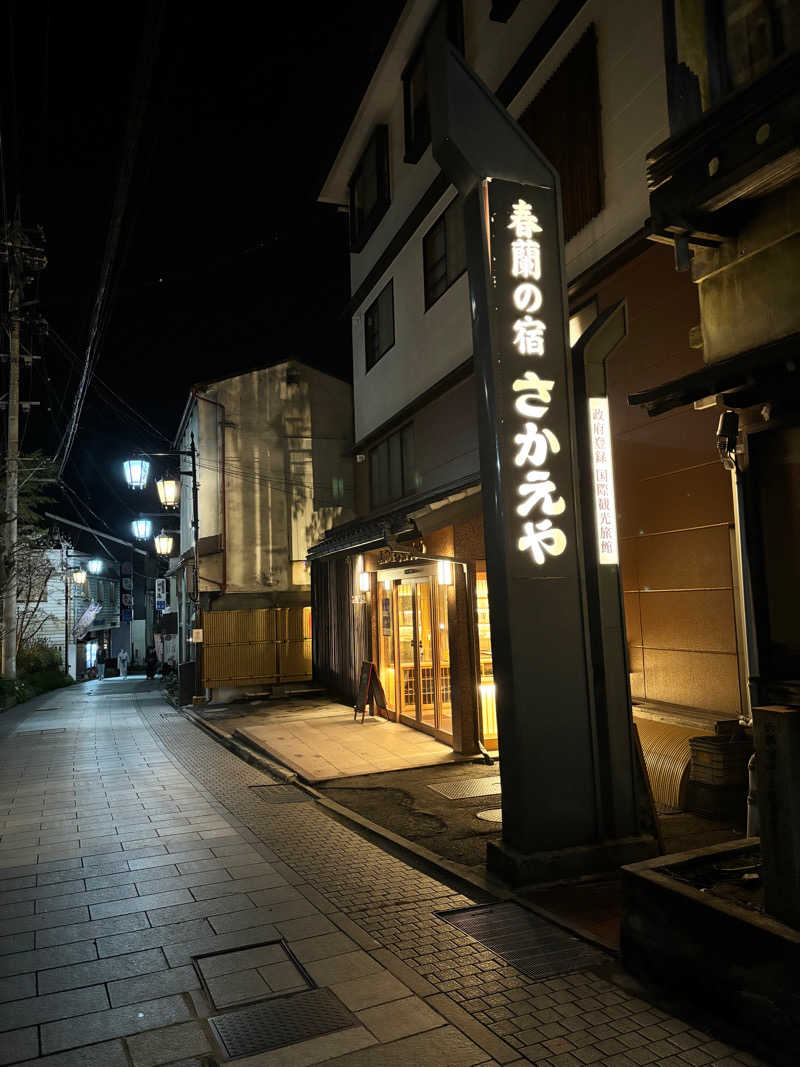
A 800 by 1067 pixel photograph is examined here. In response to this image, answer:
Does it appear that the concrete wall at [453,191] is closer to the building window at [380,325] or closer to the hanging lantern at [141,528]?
the building window at [380,325]

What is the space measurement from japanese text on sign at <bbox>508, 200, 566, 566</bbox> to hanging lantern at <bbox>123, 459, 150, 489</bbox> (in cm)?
1687

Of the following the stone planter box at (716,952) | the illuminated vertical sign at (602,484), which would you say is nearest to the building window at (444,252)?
the illuminated vertical sign at (602,484)

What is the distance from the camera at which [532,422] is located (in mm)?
6953

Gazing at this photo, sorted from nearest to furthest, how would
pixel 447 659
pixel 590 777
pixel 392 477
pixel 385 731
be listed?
1. pixel 590 777
2. pixel 447 659
3. pixel 385 731
4. pixel 392 477

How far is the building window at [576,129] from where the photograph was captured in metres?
10.6

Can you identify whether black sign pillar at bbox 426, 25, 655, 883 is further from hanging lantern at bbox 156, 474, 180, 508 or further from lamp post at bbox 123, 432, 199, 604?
hanging lantern at bbox 156, 474, 180, 508

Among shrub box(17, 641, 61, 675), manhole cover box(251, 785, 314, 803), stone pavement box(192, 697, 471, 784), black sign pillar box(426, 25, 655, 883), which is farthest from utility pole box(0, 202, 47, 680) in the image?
black sign pillar box(426, 25, 655, 883)

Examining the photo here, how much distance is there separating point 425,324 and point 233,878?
1284cm

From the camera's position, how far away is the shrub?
31688 millimetres

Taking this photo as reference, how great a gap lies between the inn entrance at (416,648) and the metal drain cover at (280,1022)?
893cm

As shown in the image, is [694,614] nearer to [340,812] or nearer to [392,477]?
[340,812]

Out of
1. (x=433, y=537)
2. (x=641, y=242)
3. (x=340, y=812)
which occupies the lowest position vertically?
(x=340, y=812)

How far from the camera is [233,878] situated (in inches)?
275

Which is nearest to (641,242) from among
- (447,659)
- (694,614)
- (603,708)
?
(694,614)
